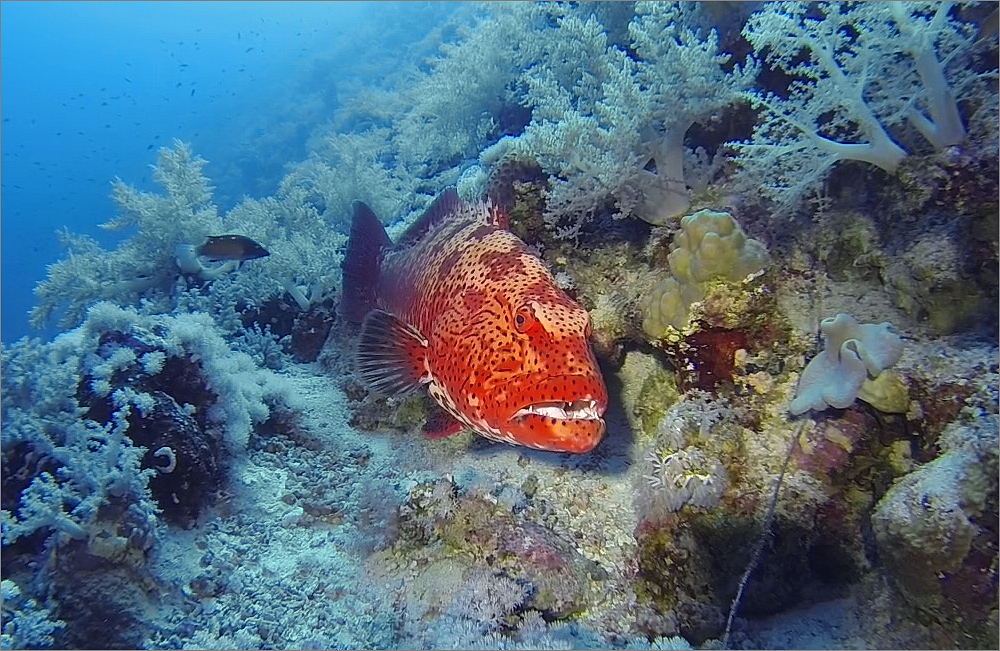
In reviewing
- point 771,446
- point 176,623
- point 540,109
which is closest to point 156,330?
point 176,623

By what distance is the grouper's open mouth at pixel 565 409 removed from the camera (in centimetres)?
272

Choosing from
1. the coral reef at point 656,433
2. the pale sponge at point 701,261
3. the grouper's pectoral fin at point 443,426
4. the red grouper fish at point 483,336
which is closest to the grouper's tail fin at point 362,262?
the red grouper fish at point 483,336

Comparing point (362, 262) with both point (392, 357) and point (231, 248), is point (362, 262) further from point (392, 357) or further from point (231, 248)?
point (231, 248)

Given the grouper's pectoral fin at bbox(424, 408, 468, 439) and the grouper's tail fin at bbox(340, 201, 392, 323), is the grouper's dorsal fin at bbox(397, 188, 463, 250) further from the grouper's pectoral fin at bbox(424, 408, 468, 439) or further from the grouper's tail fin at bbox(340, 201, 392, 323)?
the grouper's pectoral fin at bbox(424, 408, 468, 439)

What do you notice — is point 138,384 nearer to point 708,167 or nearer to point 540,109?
point 540,109

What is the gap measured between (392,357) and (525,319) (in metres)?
1.17

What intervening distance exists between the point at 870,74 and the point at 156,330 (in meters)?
5.23

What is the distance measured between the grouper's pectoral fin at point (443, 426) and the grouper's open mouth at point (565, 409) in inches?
34.7

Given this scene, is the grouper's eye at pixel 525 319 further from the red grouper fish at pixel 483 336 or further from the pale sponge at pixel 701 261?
the pale sponge at pixel 701 261

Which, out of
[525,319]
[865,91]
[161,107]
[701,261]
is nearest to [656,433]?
[701,261]

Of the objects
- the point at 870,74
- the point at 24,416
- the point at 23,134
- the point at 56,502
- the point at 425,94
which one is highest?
the point at 23,134

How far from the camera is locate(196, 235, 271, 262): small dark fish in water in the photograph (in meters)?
6.18

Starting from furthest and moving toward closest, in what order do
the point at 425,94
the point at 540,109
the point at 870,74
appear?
the point at 425,94
the point at 540,109
the point at 870,74

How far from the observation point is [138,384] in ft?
12.4
